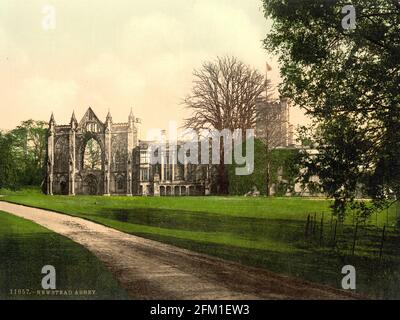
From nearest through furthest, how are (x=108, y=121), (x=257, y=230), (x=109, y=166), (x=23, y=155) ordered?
(x=257, y=230) < (x=108, y=121) < (x=23, y=155) < (x=109, y=166)

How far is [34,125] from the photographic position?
43.4 feet

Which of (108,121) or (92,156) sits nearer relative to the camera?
(108,121)

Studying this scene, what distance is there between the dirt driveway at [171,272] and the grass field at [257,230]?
32 centimetres

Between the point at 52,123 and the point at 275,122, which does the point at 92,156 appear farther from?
the point at 275,122

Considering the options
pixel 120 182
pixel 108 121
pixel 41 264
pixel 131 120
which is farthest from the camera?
pixel 120 182

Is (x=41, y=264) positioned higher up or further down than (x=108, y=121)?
further down

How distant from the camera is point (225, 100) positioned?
42.6 ft

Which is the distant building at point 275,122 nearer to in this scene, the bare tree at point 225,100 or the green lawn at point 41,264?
the bare tree at point 225,100

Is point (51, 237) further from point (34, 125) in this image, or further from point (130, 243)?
point (34, 125)

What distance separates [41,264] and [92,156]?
3406 millimetres

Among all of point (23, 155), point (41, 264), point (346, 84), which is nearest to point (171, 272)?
point (41, 264)

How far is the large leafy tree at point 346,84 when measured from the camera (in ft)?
39.4
